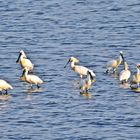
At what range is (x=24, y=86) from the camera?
132 feet

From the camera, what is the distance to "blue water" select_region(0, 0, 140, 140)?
33.9 metres

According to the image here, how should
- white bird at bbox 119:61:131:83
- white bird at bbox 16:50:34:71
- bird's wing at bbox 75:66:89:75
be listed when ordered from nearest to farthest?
white bird at bbox 119:61:131:83 < bird's wing at bbox 75:66:89:75 < white bird at bbox 16:50:34:71

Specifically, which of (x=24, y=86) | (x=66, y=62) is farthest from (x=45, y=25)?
(x=24, y=86)

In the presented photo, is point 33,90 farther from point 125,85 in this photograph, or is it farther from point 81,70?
point 125,85

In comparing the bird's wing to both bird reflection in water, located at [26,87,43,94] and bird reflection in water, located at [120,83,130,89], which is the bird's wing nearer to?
bird reflection in water, located at [120,83,130,89]

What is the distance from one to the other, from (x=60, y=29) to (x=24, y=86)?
13103 mm

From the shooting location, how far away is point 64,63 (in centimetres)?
4475

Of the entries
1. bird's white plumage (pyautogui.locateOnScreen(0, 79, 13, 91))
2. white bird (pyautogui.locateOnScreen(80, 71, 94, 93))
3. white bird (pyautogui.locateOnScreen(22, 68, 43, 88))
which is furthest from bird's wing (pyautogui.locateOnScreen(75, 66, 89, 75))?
bird's white plumage (pyautogui.locateOnScreen(0, 79, 13, 91))

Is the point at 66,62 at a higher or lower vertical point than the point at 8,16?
lower

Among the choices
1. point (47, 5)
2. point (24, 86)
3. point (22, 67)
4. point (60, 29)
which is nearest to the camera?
point (24, 86)

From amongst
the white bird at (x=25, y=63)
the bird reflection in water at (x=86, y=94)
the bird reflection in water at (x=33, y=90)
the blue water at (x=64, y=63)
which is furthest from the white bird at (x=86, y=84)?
the white bird at (x=25, y=63)

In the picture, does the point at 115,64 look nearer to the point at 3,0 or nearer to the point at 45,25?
the point at 45,25

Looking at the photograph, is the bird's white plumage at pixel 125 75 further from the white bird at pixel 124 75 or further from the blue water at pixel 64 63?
the blue water at pixel 64 63

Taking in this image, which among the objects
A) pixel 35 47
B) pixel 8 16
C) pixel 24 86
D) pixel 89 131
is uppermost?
pixel 8 16
